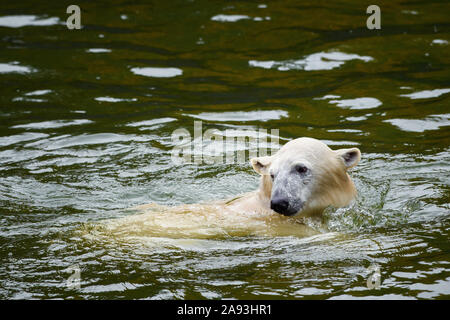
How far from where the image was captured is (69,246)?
5141 mm

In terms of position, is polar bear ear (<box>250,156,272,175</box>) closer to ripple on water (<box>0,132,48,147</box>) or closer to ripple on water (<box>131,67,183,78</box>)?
ripple on water (<box>0,132,48,147</box>)

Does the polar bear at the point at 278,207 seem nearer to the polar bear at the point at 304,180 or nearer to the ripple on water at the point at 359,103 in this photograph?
the polar bear at the point at 304,180

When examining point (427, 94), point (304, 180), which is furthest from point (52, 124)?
point (427, 94)

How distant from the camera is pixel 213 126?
8.34 m

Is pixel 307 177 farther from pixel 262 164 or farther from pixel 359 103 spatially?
pixel 359 103

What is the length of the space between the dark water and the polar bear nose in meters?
0.24

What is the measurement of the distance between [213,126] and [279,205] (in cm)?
336

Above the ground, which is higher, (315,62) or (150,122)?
(315,62)

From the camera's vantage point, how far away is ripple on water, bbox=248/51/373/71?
390 inches

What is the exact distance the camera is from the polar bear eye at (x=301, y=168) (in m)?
5.34

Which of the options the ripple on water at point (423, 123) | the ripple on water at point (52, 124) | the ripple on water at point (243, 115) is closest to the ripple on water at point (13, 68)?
the ripple on water at point (52, 124)

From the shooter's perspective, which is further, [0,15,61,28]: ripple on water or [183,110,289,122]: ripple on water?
[0,15,61,28]: ripple on water

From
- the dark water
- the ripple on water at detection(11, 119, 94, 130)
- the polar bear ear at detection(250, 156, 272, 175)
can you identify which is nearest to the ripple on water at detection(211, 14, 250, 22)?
the dark water
